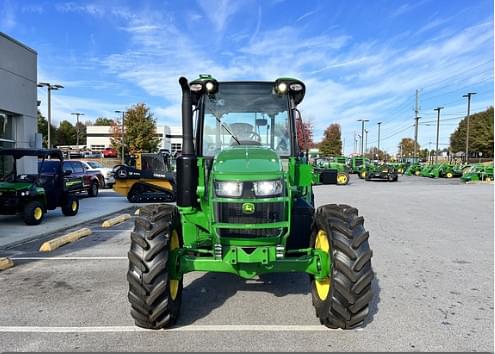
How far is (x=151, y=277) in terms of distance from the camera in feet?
12.1

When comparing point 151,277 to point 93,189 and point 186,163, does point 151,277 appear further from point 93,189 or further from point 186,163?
point 93,189

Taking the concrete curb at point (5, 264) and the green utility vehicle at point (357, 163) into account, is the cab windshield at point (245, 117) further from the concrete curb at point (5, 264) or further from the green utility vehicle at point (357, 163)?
the green utility vehicle at point (357, 163)

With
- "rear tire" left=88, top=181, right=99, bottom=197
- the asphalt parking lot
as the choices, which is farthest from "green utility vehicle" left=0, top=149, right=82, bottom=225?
"rear tire" left=88, top=181, right=99, bottom=197

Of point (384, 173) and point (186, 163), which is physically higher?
point (186, 163)

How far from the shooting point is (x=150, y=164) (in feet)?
50.5

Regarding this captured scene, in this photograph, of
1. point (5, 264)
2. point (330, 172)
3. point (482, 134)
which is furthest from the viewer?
point (482, 134)

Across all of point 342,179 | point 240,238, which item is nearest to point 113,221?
point 240,238

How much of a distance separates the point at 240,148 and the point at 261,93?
855 millimetres

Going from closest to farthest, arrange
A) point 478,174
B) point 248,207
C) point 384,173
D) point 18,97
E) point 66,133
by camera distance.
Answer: point 248,207, point 18,97, point 478,174, point 384,173, point 66,133

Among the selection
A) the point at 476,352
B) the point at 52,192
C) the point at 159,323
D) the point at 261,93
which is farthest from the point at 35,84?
the point at 476,352

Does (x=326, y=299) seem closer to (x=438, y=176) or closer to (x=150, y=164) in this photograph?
(x=150, y=164)

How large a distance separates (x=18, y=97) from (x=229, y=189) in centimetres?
1543

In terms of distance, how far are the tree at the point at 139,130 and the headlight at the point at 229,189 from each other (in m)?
48.7

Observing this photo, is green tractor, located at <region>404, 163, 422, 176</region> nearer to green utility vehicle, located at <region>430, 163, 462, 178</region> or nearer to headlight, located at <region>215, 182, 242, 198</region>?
green utility vehicle, located at <region>430, 163, 462, 178</region>
